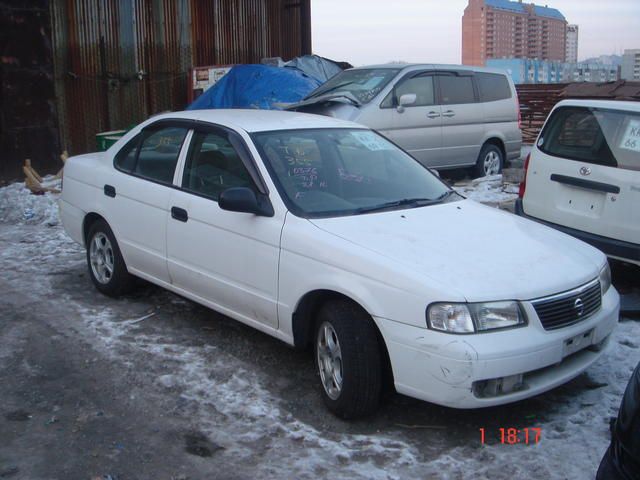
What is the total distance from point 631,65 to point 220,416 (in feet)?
143

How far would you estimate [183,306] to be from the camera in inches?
251

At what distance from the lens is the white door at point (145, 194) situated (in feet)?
18.7

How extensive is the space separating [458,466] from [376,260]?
112 cm

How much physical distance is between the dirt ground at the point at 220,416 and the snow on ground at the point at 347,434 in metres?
0.01

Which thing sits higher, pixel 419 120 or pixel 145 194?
pixel 419 120

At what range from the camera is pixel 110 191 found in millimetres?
6246

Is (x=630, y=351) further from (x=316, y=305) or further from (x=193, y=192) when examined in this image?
(x=193, y=192)

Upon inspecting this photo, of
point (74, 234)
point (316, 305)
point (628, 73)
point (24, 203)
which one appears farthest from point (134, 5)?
point (628, 73)

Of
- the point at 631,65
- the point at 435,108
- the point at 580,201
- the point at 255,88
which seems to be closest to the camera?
the point at 580,201

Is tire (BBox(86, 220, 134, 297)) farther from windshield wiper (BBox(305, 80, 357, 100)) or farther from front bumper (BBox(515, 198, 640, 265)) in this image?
windshield wiper (BBox(305, 80, 357, 100))

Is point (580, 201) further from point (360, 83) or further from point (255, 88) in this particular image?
point (255, 88)

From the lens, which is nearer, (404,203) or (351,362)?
(351,362)

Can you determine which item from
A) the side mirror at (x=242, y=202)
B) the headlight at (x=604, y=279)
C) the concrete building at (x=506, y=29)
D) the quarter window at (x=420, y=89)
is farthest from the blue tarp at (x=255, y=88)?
the concrete building at (x=506, y=29)
